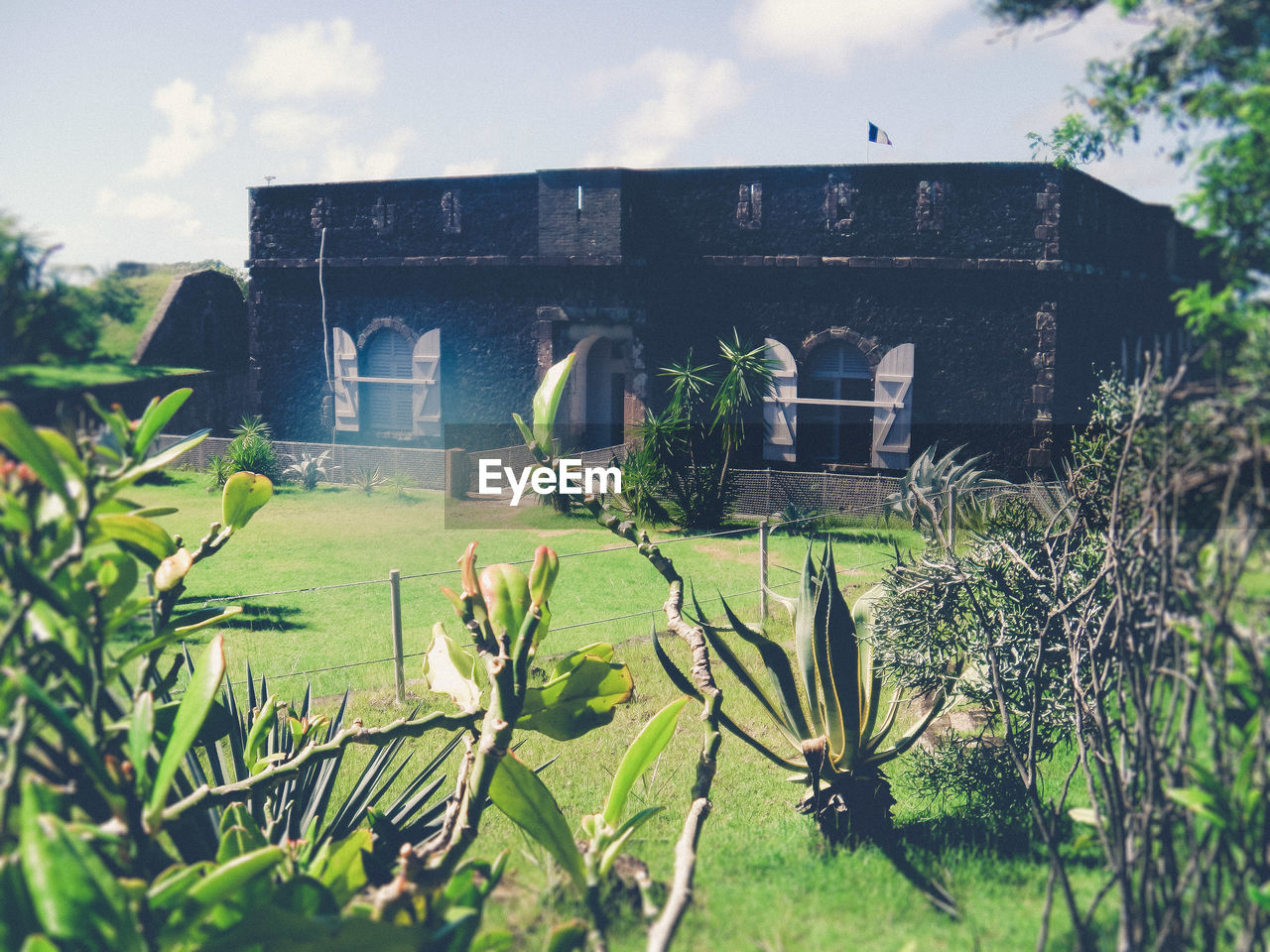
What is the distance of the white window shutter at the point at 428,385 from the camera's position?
14.8 m

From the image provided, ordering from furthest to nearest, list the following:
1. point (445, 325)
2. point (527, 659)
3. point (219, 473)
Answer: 1. point (445, 325)
2. point (219, 473)
3. point (527, 659)

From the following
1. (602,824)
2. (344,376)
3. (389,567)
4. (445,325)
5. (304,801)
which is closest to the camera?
(602,824)

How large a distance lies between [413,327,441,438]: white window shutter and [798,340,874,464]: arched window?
532 centimetres

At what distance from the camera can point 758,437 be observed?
43.6ft

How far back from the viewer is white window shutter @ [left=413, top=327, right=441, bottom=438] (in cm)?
1475

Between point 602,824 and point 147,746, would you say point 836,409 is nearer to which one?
point 602,824

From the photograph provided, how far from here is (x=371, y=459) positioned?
13.8 meters

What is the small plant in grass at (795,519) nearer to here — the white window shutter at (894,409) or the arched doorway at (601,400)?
the white window shutter at (894,409)

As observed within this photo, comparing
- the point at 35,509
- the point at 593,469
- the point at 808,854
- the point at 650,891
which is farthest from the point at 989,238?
the point at 35,509

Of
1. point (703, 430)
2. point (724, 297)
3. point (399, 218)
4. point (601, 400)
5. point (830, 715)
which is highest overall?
point (399, 218)

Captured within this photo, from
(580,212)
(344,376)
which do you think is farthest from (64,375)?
(344,376)

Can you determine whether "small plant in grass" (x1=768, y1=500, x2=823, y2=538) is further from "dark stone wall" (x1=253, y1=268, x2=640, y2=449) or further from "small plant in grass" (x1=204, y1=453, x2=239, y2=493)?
"small plant in grass" (x1=204, y1=453, x2=239, y2=493)

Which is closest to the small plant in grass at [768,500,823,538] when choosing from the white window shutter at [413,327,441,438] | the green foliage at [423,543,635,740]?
the white window shutter at [413,327,441,438]

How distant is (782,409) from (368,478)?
548 cm
